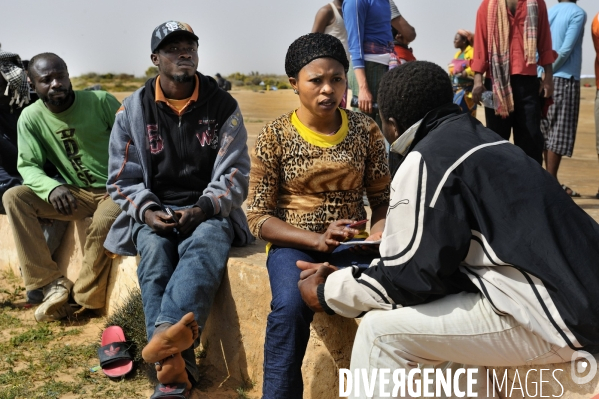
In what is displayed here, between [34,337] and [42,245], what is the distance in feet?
2.28

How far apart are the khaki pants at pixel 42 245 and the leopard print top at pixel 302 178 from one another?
1.79m

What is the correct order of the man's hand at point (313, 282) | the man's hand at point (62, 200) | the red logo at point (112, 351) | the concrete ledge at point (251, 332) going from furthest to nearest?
the man's hand at point (62, 200), the red logo at point (112, 351), the concrete ledge at point (251, 332), the man's hand at point (313, 282)

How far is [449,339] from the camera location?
112 inches

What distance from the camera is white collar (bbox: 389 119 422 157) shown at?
121 inches

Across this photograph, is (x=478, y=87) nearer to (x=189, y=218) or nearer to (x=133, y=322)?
(x=189, y=218)

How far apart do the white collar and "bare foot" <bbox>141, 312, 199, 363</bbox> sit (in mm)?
1311

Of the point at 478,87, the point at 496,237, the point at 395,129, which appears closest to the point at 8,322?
the point at 395,129

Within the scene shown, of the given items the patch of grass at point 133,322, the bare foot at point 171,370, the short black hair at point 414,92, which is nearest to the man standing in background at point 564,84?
the patch of grass at point 133,322

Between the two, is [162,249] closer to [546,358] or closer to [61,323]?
[61,323]

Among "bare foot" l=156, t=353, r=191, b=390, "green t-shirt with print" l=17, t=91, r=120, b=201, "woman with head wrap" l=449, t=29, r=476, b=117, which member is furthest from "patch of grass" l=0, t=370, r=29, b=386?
"woman with head wrap" l=449, t=29, r=476, b=117

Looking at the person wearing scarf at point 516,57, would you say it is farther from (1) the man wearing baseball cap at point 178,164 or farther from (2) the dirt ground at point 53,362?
(1) the man wearing baseball cap at point 178,164

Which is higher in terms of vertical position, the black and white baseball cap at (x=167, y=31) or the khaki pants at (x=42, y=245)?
the black and white baseball cap at (x=167, y=31)

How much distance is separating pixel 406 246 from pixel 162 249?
188 cm

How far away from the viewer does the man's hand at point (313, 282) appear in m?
3.34
